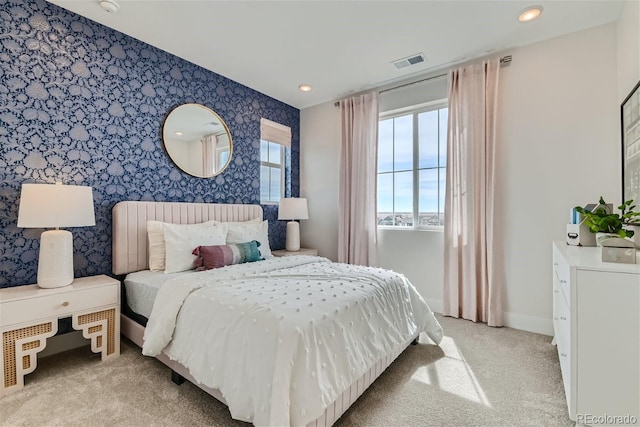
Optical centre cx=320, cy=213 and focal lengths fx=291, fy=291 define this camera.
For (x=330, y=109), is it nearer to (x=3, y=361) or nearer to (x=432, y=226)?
(x=432, y=226)

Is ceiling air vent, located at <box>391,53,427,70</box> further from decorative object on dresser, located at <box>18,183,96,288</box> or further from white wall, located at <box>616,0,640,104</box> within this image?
decorative object on dresser, located at <box>18,183,96,288</box>

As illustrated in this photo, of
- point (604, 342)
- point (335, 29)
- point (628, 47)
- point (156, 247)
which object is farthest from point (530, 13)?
point (156, 247)

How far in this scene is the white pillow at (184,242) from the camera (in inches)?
96.3

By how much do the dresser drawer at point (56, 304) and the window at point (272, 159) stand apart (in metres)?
2.14

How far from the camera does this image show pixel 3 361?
1754 millimetres

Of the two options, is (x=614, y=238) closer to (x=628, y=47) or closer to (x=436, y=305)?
(x=628, y=47)

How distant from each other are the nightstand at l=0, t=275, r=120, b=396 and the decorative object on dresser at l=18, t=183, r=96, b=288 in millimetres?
116

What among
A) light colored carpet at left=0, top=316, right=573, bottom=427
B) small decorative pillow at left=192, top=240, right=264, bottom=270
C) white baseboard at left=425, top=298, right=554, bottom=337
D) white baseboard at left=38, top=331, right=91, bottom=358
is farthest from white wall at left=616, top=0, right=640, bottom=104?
white baseboard at left=38, top=331, right=91, bottom=358

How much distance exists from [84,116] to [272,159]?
7.03 ft

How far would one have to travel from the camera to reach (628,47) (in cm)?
205

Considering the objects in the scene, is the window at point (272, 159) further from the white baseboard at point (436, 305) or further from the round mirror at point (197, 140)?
Result: the white baseboard at point (436, 305)

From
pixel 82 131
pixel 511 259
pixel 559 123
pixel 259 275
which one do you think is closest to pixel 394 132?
pixel 559 123

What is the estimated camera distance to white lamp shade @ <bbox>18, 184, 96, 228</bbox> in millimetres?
1873

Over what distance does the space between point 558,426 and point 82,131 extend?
147 inches
